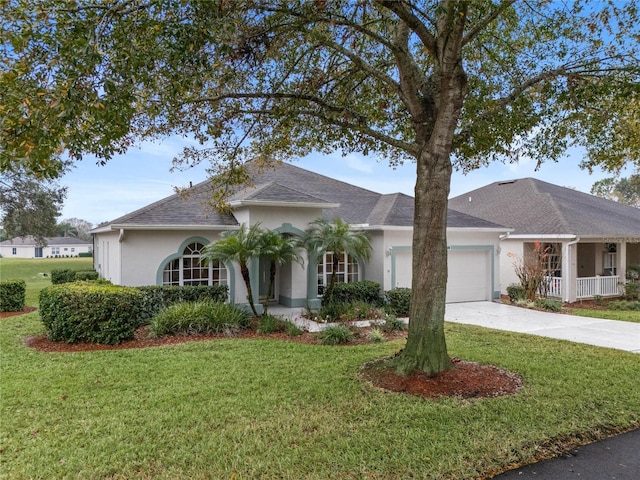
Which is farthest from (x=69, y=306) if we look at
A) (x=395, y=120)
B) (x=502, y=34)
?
(x=502, y=34)

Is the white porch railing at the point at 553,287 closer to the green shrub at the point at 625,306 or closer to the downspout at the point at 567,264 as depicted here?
the downspout at the point at 567,264

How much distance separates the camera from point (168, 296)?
12.0m

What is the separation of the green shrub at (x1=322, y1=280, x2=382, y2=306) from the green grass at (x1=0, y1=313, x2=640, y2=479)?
5690 millimetres

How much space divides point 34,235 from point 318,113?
2326 centimetres

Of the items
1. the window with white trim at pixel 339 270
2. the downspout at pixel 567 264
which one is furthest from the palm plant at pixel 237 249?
the downspout at pixel 567 264

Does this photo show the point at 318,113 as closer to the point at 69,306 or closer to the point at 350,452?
the point at 350,452

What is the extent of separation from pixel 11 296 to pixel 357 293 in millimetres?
12122

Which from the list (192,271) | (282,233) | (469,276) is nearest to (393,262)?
(469,276)

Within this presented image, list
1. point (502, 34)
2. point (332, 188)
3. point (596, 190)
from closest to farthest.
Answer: point (502, 34), point (332, 188), point (596, 190)

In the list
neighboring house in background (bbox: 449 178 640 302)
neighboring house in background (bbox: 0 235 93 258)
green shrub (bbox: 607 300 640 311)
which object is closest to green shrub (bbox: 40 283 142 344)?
neighboring house in background (bbox: 449 178 640 302)

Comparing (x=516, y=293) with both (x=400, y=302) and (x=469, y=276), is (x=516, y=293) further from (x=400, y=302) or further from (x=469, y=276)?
Result: (x=400, y=302)

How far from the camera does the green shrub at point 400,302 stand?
13.9 meters

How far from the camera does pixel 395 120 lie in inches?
388

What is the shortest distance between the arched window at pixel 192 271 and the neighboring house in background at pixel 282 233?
0.10 feet
